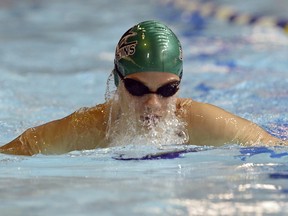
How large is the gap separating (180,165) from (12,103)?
2568 mm

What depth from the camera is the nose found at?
292cm

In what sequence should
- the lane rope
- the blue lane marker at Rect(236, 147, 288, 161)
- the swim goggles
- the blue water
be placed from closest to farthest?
the blue water → the blue lane marker at Rect(236, 147, 288, 161) → the swim goggles → the lane rope

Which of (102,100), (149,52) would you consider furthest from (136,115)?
(102,100)

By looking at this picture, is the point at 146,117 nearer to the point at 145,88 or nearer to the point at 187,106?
the point at 145,88

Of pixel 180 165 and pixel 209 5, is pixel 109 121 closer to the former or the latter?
pixel 180 165

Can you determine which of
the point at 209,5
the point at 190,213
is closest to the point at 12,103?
the point at 190,213

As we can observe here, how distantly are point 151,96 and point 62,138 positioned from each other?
0.53 meters

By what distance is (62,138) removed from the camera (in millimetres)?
3252

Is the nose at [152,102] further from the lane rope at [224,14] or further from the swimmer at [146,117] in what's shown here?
the lane rope at [224,14]

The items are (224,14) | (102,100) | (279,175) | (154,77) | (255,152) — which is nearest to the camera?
(279,175)

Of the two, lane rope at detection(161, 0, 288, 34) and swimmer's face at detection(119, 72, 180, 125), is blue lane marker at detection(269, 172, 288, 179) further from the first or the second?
lane rope at detection(161, 0, 288, 34)

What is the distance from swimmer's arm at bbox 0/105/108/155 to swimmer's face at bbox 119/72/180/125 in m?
0.26

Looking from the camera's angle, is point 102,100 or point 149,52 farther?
point 102,100

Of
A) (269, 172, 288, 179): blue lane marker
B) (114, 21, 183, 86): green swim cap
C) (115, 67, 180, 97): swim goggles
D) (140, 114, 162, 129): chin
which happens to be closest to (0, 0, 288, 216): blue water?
(269, 172, 288, 179): blue lane marker
